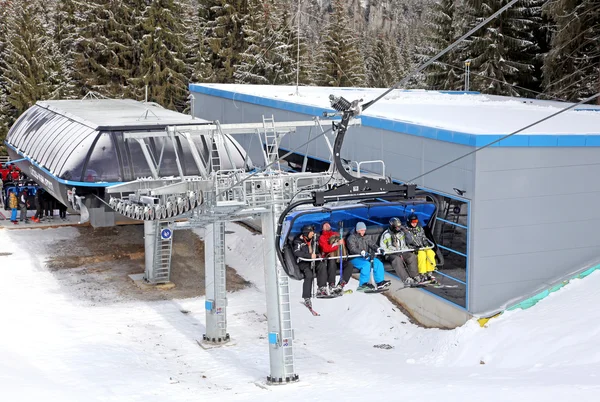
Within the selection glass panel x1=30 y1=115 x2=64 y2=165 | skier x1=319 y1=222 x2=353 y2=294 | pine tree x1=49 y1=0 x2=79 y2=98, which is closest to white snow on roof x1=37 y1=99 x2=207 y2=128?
glass panel x1=30 y1=115 x2=64 y2=165

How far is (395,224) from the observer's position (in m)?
15.2

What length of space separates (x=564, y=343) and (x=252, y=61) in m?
41.6

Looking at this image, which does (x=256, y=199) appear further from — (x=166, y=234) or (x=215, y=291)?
(x=166, y=234)

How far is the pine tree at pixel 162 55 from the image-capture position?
54.9 meters

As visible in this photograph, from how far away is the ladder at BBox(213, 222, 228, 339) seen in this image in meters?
19.5

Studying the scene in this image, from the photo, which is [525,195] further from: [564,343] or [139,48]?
[139,48]

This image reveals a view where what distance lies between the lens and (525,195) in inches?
742

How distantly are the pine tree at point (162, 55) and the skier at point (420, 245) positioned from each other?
136 feet

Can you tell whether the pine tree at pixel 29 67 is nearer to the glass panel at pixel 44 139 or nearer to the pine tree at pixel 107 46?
the pine tree at pixel 107 46

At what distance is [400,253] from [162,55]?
141ft

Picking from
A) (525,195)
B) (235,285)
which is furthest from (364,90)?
(525,195)

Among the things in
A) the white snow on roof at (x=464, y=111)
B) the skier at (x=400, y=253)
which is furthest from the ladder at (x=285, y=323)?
the white snow on roof at (x=464, y=111)

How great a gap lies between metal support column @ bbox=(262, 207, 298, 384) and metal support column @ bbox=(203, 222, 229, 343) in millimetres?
2788

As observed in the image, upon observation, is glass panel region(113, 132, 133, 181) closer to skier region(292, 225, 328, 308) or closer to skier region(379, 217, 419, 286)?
skier region(292, 225, 328, 308)
